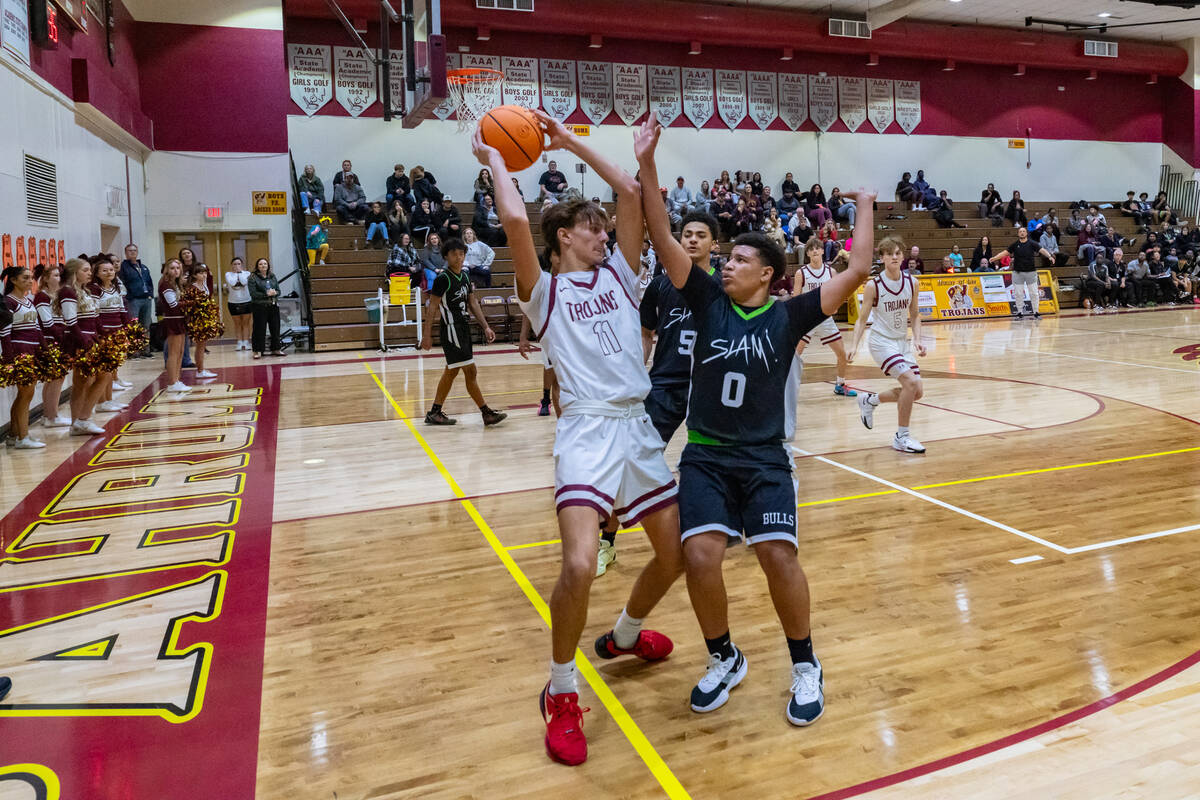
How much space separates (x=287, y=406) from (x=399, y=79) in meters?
8.01

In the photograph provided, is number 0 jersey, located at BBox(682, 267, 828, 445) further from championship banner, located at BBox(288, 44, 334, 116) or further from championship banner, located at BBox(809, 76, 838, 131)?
championship banner, located at BBox(809, 76, 838, 131)

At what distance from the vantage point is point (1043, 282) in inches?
834

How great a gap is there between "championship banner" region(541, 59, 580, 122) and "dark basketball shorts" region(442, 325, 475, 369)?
14.5 m

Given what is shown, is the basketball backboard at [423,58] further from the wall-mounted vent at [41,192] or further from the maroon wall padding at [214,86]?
the maroon wall padding at [214,86]

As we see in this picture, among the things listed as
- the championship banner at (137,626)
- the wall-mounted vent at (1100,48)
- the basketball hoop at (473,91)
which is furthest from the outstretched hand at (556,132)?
the wall-mounted vent at (1100,48)

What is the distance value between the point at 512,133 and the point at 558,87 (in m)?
19.4

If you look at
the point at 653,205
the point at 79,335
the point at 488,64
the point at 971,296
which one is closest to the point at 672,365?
the point at 653,205

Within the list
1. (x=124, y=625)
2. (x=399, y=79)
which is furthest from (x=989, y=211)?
(x=124, y=625)

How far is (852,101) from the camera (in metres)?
24.4

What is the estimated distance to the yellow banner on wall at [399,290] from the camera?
15.8m

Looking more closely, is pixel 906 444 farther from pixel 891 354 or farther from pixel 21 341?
pixel 21 341

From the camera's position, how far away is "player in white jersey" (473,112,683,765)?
2777 millimetres

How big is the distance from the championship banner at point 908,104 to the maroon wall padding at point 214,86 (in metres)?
16.4

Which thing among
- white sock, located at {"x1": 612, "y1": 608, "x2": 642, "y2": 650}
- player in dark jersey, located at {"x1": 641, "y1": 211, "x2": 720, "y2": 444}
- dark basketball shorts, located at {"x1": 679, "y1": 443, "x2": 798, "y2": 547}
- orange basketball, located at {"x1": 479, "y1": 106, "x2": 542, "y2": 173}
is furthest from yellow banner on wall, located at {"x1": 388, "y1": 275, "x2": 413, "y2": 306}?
dark basketball shorts, located at {"x1": 679, "y1": 443, "x2": 798, "y2": 547}
